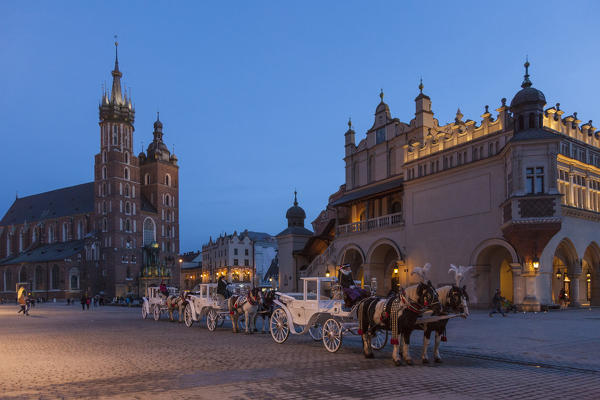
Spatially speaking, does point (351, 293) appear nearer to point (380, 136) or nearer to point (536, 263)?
point (536, 263)

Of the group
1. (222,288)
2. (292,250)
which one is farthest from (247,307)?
(292,250)

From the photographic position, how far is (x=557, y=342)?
14.8m

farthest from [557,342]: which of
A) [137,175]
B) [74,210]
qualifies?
[74,210]

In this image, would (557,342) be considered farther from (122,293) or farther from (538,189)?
(122,293)

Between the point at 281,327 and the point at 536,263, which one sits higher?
the point at 536,263

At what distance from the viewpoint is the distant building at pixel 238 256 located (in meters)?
107

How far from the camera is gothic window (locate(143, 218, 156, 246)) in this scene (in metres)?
103

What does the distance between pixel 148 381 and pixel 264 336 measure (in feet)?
29.5

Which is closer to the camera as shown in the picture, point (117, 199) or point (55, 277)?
point (55, 277)

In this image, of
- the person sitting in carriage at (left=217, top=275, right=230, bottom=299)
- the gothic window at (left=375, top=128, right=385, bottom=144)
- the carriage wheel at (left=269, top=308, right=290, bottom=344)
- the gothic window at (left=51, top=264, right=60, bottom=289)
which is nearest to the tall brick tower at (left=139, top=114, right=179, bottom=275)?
the gothic window at (left=51, top=264, right=60, bottom=289)

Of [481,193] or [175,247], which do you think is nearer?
[481,193]

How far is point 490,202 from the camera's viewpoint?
29.3 m

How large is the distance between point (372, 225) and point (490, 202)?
1028cm

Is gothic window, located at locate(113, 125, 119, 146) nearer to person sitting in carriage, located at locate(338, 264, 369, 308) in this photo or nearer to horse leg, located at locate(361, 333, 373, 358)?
person sitting in carriage, located at locate(338, 264, 369, 308)
